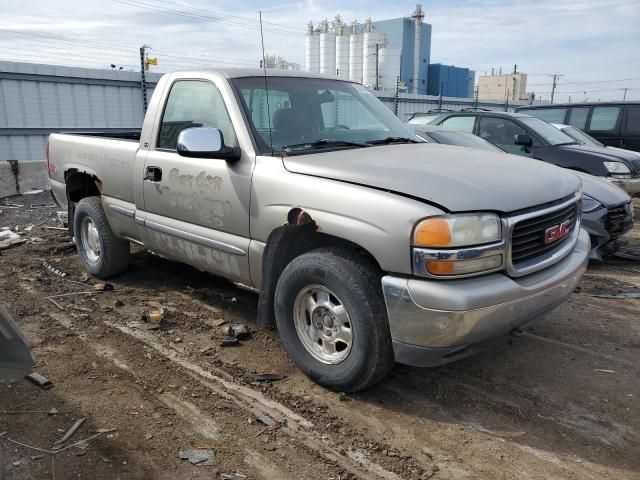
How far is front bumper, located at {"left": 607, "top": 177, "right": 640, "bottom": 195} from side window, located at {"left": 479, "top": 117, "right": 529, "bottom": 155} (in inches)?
52.7

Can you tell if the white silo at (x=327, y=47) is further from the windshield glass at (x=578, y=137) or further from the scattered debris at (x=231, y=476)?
the scattered debris at (x=231, y=476)

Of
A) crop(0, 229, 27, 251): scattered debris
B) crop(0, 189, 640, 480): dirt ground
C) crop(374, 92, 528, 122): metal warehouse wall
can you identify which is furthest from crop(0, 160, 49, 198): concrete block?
crop(374, 92, 528, 122): metal warehouse wall

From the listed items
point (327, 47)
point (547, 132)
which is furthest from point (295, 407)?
point (327, 47)

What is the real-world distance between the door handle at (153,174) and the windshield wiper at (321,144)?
1.22m

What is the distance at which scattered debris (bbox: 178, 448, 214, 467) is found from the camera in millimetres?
2701

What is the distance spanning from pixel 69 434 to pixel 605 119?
465 inches

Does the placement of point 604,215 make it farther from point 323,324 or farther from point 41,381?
point 41,381

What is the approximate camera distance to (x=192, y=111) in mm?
4277

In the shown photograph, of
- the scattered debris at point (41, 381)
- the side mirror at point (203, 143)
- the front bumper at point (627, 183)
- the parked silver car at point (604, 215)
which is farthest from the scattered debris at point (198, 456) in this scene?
the front bumper at point (627, 183)

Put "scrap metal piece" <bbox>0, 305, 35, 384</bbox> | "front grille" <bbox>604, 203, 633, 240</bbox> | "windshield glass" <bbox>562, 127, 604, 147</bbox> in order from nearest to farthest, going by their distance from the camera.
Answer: "scrap metal piece" <bbox>0, 305, 35, 384</bbox> → "front grille" <bbox>604, 203, 633, 240</bbox> → "windshield glass" <bbox>562, 127, 604, 147</bbox>

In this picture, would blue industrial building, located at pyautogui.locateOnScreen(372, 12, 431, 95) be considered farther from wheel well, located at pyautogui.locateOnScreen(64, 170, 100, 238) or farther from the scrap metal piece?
the scrap metal piece

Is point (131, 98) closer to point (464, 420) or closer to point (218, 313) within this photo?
point (218, 313)

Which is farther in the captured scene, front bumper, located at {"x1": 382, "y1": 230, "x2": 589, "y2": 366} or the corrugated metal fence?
the corrugated metal fence

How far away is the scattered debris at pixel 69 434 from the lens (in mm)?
2814
